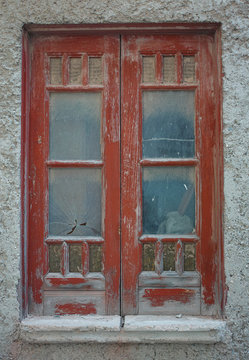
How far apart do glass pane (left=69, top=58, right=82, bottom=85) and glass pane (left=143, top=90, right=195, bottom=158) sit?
1.51 feet

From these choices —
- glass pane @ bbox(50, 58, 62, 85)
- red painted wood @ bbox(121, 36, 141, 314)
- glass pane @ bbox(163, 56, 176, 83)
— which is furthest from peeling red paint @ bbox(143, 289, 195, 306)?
glass pane @ bbox(50, 58, 62, 85)

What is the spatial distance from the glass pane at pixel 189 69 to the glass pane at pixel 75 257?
1.32 m

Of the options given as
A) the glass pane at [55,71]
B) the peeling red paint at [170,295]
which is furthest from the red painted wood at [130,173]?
the glass pane at [55,71]

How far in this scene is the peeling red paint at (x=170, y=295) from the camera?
2.61m

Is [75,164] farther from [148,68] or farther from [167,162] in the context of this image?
[148,68]

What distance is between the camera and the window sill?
246 centimetres

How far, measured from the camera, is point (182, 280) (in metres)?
2.61

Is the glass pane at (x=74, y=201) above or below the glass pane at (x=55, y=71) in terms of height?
below

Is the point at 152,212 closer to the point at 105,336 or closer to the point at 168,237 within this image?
the point at 168,237

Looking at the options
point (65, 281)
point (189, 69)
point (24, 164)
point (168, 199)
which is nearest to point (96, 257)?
point (65, 281)

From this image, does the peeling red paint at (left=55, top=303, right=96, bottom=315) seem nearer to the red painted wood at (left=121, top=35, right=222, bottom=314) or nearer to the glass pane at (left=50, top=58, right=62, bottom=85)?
the red painted wood at (left=121, top=35, right=222, bottom=314)

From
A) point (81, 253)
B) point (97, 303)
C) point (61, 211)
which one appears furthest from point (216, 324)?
point (61, 211)

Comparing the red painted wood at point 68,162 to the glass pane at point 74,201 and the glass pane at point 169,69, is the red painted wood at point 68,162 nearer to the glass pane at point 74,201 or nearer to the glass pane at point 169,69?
the glass pane at point 74,201

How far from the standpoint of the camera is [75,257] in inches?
104
